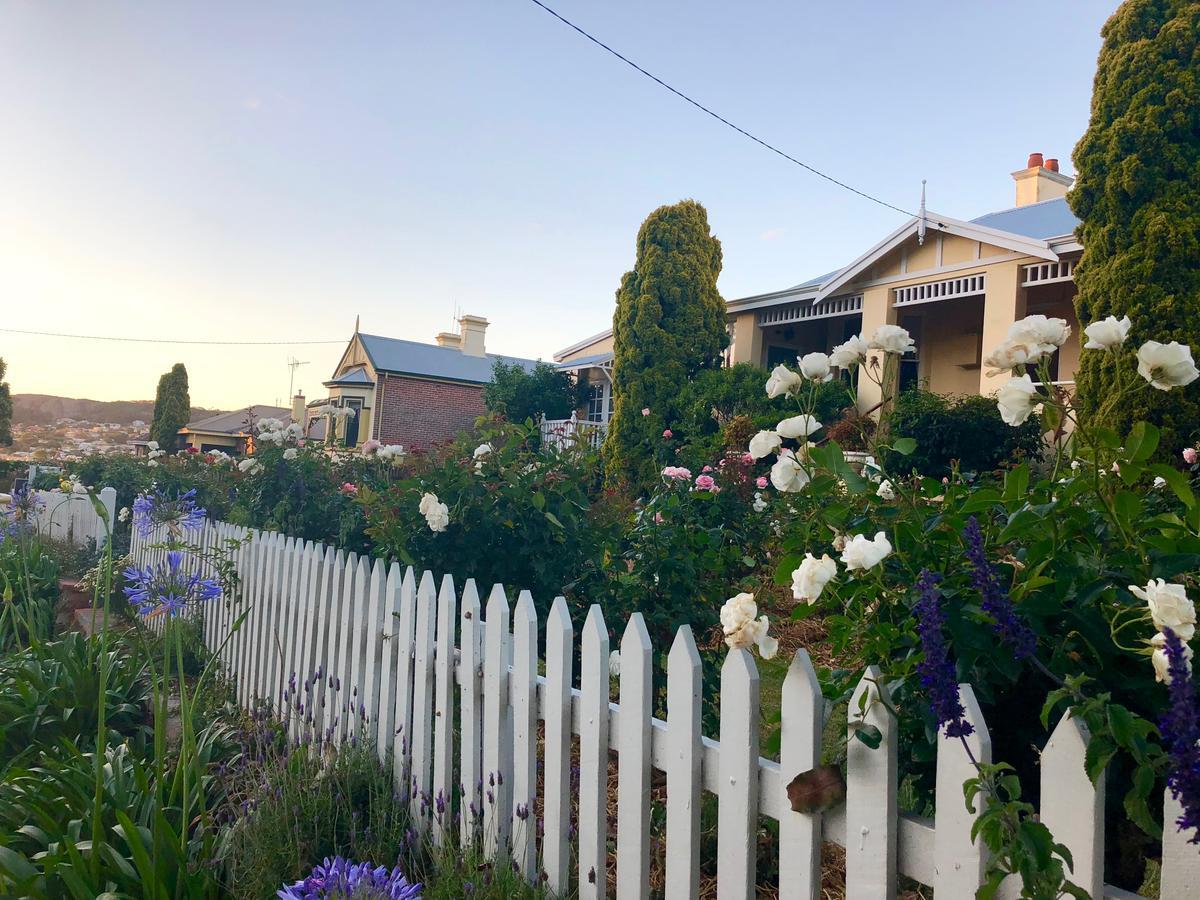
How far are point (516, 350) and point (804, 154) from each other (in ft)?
83.4

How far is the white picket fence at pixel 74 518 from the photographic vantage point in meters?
8.28

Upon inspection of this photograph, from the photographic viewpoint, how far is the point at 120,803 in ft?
8.25

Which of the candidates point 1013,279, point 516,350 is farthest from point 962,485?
point 516,350

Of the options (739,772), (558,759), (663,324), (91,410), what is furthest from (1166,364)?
(91,410)

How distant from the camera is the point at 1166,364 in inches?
52.7

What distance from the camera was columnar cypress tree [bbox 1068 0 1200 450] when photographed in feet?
25.0

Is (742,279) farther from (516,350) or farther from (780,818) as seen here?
(516,350)

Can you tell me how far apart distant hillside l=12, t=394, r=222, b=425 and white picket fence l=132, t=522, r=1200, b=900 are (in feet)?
154

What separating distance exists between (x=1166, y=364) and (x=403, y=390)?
2788 centimetres

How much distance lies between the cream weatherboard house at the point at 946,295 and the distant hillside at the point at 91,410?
39.7 meters

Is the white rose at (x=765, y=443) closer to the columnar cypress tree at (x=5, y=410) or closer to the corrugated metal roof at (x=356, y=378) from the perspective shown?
the corrugated metal roof at (x=356, y=378)

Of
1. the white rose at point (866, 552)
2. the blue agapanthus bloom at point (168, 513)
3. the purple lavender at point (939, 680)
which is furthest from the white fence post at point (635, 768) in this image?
the blue agapanthus bloom at point (168, 513)

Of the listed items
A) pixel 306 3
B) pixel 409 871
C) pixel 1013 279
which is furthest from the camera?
pixel 1013 279

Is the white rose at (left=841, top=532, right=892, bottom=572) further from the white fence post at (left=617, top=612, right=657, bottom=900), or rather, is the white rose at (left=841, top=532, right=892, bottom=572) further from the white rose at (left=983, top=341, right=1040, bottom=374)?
the white fence post at (left=617, top=612, right=657, bottom=900)
